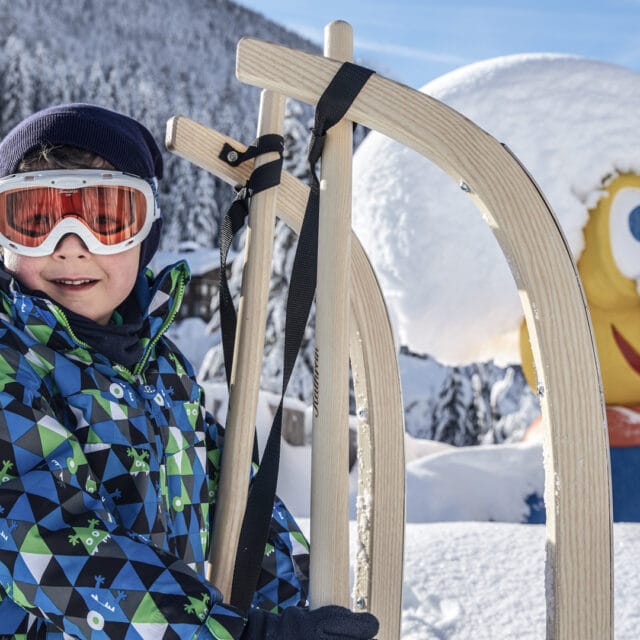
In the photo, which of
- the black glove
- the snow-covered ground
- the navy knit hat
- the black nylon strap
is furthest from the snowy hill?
the black glove

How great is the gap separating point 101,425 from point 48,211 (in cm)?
36

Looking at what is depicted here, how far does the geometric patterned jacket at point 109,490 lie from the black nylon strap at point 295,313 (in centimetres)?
8

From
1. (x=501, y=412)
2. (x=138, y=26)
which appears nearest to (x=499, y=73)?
(x=501, y=412)

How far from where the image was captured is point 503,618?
6.58ft

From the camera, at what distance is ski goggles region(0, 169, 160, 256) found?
1.19 meters

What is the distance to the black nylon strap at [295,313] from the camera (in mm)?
1031

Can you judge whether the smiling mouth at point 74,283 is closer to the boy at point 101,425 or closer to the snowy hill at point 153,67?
the boy at point 101,425

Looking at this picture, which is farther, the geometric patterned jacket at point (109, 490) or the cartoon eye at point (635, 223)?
the cartoon eye at point (635, 223)

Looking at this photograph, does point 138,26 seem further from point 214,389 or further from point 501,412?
point 214,389

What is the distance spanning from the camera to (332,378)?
104 cm

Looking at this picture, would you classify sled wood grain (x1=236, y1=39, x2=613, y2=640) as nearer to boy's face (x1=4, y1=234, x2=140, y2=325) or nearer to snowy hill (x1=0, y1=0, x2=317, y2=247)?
boy's face (x1=4, y1=234, x2=140, y2=325)

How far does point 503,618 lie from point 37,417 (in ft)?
4.87

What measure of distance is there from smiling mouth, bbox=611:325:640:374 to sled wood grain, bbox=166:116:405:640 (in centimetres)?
227

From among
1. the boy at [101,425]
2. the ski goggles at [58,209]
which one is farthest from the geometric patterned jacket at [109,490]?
the ski goggles at [58,209]
